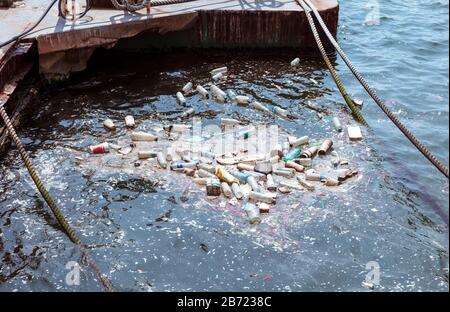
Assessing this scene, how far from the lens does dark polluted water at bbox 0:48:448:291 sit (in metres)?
6.37

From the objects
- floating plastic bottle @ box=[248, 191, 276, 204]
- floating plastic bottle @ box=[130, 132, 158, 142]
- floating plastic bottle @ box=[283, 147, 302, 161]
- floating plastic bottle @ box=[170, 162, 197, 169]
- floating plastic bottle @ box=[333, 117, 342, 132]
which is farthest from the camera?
floating plastic bottle @ box=[333, 117, 342, 132]

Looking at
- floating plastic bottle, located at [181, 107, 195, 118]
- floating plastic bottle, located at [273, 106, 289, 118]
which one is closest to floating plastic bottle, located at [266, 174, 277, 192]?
floating plastic bottle, located at [273, 106, 289, 118]

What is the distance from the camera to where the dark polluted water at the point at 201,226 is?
637 centimetres

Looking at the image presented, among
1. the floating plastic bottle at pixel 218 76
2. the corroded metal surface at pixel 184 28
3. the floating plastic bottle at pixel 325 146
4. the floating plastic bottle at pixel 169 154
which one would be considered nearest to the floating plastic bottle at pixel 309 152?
the floating plastic bottle at pixel 325 146

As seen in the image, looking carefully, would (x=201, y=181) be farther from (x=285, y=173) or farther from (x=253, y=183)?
(x=285, y=173)

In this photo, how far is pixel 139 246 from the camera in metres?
6.86

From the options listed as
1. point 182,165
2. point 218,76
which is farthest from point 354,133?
point 218,76

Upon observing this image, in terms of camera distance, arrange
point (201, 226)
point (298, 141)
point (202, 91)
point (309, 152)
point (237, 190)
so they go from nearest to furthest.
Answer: point (201, 226) < point (237, 190) < point (309, 152) < point (298, 141) < point (202, 91)

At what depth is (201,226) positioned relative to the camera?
712cm

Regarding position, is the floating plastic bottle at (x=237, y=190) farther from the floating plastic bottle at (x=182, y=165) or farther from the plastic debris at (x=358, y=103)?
the plastic debris at (x=358, y=103)

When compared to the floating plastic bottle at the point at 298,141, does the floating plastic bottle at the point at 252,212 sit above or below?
below

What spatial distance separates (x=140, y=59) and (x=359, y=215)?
22.9 feet

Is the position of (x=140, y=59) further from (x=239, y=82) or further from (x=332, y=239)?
(x=332, y=239)

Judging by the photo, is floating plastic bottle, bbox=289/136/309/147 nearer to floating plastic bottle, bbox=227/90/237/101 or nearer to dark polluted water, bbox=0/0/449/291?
dark polluted water, bbox=0/0/449/291
